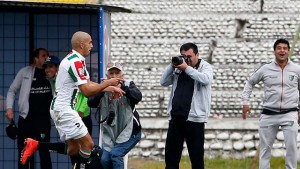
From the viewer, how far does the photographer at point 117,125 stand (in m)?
15.3

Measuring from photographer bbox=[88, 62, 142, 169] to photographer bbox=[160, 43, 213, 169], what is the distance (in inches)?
21.3

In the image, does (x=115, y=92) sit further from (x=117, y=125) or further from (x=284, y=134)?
(x=284, y=134)

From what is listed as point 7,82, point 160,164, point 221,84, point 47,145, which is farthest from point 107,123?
point 221,84

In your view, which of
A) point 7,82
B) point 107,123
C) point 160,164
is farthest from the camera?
point 160,164

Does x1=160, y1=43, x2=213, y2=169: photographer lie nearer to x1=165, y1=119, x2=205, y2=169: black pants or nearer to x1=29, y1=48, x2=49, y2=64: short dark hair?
x1=165, y1=119, x2=205, y2=169: black pants

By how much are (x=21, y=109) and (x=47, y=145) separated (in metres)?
1.38

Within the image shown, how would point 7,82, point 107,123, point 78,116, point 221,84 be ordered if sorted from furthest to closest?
1. point 221,84
2. point 7,82
3. point 107,123
4. point 78,116

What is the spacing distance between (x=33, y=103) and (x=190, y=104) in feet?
7.08

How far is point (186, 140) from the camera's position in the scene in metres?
15.7

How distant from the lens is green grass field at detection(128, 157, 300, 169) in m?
18.4

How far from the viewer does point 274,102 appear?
1605 centimetres

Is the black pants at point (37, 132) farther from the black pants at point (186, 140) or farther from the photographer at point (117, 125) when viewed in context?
the black pants at point (186, 140)

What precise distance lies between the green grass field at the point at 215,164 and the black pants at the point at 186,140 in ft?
7.89

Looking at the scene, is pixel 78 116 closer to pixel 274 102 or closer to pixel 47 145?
pixel 47 145
